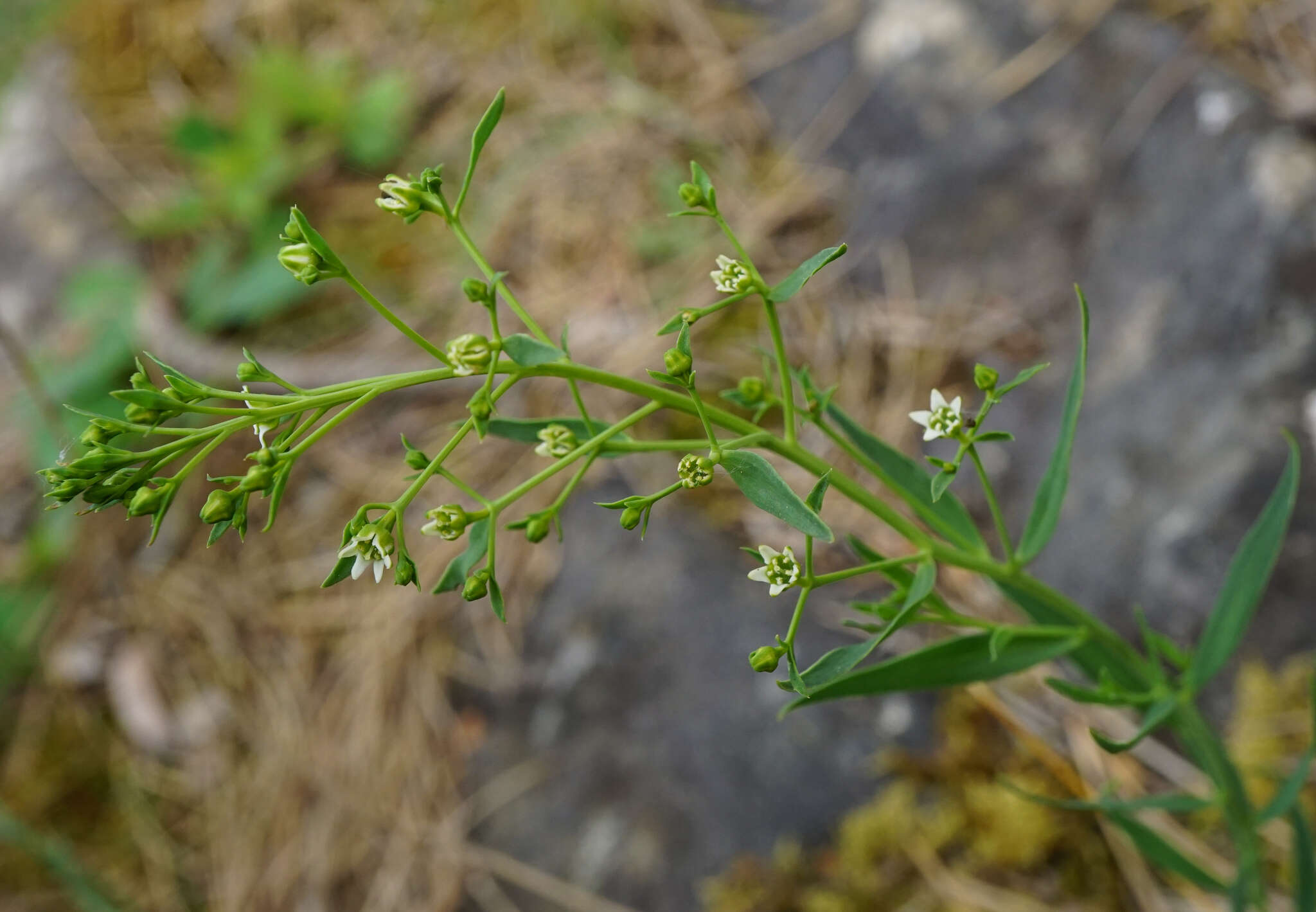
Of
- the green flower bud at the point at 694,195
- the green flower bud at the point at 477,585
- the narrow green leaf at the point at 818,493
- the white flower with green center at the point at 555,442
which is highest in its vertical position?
the green flower bud at the point at 694,195

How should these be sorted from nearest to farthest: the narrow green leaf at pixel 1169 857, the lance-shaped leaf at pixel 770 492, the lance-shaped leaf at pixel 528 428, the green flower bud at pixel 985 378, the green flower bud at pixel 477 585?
1. the lance-shaped leaf at pixel 770 492
2. the green flower bud at pixel 477 585
3. the green flower bud at pixel 985 378
4. the lance-shaped leaf at pixel 528 428
5. the narrow green leaf at pixel 1169 857

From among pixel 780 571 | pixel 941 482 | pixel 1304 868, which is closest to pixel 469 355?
Result: pixel 780 571

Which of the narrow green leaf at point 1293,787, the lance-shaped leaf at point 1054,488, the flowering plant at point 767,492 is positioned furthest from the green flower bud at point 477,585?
the narrow green leaf at point 1293,787

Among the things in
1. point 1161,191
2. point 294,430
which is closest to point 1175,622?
point 1161,191

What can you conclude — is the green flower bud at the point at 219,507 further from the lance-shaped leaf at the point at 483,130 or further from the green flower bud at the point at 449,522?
the lance-shaped leaf at the point at 483,130

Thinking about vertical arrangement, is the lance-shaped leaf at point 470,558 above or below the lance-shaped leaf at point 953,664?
above
